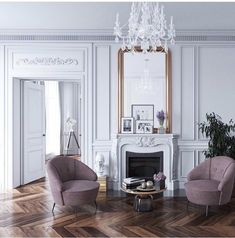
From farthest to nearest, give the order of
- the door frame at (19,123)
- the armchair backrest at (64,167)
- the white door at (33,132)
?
1. the white door at (33,132)
2. the door frame at (19,123)
3. the armchair backrest at (64,167)

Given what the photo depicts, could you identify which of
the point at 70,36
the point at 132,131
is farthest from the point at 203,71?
the point at 70,36

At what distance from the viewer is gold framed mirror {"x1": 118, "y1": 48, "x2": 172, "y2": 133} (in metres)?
5.39

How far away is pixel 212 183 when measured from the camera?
4.17 metres

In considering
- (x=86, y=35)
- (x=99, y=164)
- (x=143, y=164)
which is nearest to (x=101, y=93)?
(x=86, y=35)

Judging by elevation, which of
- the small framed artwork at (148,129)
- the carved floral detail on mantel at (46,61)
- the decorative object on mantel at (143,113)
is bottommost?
the small framed artwork at (148,129)

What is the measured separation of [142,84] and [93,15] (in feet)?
5.16

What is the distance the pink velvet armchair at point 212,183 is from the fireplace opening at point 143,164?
3.29 feet

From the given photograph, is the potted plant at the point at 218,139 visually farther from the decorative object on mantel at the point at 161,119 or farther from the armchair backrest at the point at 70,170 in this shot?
the armchair backrest at the point at 70,170

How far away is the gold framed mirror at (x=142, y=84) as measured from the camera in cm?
539

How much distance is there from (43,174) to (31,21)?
3.41 m

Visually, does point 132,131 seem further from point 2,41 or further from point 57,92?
point 57,92

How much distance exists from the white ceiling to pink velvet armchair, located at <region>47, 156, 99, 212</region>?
7.79 ft

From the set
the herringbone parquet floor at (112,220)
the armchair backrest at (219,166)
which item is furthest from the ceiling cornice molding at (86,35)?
the herringbone parquet floor at (112,220)

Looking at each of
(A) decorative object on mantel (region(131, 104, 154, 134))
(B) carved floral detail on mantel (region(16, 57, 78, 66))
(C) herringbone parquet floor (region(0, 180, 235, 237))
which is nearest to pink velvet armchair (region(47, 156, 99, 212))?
(C) herringbone parquet floor (region(0, 180, 235, 237))
